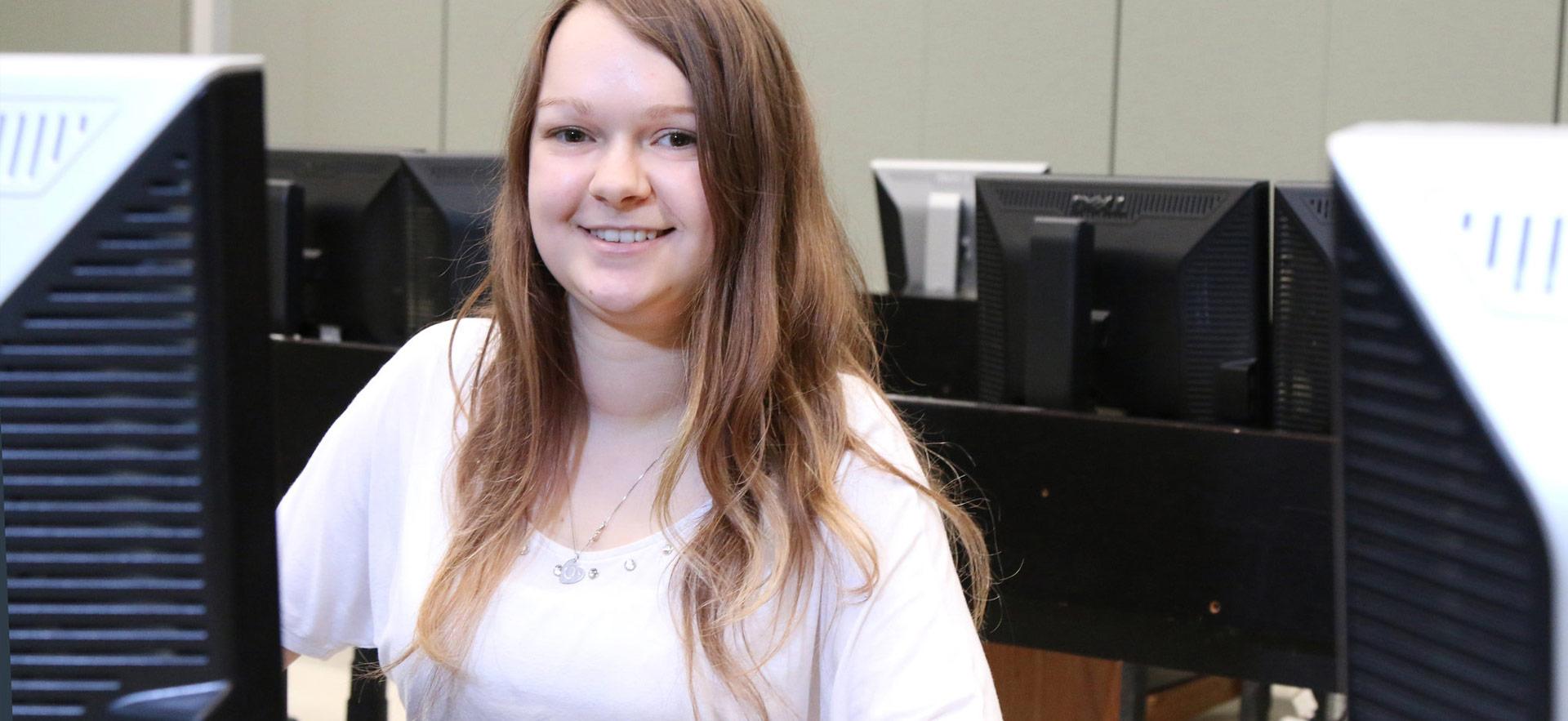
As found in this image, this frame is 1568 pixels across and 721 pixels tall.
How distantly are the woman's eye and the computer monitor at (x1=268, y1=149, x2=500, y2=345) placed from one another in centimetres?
149

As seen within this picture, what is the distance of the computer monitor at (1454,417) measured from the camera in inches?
15.4

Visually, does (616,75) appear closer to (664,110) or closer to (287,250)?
(664,110)

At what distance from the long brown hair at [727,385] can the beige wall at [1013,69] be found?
2.13m

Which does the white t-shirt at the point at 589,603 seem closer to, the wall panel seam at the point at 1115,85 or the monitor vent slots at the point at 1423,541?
the monitor vent slots at the point at 1423,541

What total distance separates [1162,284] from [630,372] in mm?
1163

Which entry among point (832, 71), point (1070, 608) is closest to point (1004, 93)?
point (832, 71)

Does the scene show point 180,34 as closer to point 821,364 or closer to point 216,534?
point 821,364

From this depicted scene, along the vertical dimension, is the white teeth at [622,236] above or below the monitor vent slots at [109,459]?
above

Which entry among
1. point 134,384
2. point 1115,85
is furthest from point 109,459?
point 1115,85

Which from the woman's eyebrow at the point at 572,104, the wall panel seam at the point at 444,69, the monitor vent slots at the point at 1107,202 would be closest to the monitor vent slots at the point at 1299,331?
the monitor vent slots at the point at 1107,202

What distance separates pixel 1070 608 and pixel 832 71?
296 cm

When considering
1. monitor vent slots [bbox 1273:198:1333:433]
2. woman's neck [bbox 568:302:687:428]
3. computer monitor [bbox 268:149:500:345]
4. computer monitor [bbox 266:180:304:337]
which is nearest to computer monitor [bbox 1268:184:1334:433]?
monitor vent slots [bbox 1273:198:1333:433]

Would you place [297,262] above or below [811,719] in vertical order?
above

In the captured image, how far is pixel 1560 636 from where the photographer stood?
0.39 m
